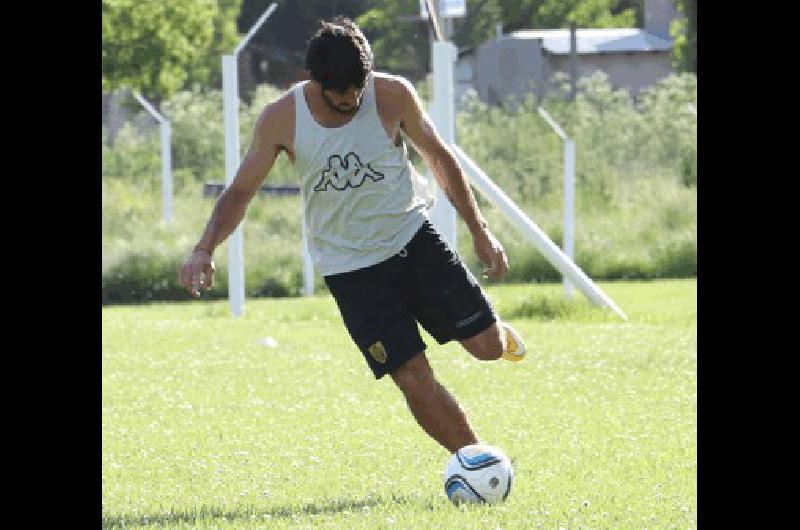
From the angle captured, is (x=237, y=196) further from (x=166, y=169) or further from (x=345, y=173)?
(x=166, y=169)

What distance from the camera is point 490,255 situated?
6.67m

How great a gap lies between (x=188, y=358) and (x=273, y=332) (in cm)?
254

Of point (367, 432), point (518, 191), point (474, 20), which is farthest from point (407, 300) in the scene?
point (474, 20)

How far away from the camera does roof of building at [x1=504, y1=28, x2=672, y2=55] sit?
4038cm

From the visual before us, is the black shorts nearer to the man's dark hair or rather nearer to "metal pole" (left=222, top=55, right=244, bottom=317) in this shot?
the man's dark hair

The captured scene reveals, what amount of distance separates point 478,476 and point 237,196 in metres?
1.45

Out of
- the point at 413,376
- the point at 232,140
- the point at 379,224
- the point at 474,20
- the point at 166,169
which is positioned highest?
the point at 474,20

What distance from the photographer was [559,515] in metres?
6.30

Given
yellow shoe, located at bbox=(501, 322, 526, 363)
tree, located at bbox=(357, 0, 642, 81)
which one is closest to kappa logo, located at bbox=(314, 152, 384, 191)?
yellow shoe, located at bbox=(501, 322, 526, 363)

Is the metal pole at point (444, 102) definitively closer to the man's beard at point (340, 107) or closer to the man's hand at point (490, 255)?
the man's hand at point (490, 255)

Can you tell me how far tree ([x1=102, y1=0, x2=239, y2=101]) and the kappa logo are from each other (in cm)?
2132
